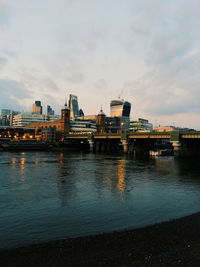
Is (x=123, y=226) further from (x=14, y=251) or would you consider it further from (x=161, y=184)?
(x=161, y=184)

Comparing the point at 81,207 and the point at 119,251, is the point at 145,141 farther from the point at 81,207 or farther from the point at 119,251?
the point at 119,251

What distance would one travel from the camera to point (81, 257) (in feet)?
47.6

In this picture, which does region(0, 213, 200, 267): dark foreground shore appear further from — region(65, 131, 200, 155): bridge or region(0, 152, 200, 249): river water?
region(65, 131, 200, 155): bridge

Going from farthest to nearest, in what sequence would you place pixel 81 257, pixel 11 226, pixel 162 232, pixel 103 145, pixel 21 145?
pixel 103 145 → pixel 21 145 → pixel 11 226 → pixel 162 232 → pixel 81 257

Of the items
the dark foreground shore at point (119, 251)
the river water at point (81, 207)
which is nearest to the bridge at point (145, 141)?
the river water at point (81, 207)

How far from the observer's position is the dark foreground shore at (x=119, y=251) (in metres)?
13.7

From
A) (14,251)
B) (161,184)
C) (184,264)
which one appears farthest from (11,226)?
(161,184)

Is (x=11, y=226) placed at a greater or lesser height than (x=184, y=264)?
lesser

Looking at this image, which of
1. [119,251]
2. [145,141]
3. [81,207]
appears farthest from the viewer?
[145,141]

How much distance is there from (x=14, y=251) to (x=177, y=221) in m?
14.4

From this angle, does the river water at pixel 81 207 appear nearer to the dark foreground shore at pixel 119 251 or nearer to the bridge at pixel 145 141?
the dark foreground shore at pixel 119 251

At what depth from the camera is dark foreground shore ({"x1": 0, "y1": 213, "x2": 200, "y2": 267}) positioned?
13719 mm

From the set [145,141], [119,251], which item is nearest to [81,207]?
[119,251]

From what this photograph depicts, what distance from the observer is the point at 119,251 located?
606 inches
